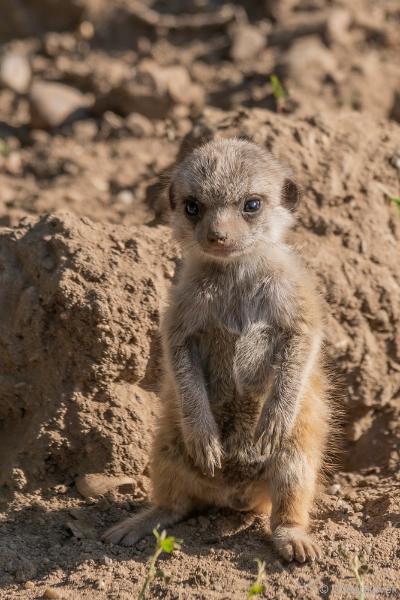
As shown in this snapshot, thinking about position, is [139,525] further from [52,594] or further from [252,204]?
[252,204]

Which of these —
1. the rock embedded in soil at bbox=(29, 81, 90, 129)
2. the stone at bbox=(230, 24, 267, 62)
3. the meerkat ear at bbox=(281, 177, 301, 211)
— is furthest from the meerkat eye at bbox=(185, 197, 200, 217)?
the stone at bbox=(230, 24, 267, 62)

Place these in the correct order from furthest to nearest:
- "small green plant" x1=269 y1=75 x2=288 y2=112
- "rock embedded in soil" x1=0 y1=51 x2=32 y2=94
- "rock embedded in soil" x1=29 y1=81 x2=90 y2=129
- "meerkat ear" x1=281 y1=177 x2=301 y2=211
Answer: "rock embedded in soil" x1=0 y1=51 x2=32 y2=94 < "rock embedded in soil" x1=29 y1=81 x2=90 y2=129 < "small green plant" x1=269 y1=75 x2=288 y2=112 < "meerkat ear" x1=281 y1=177 x2=301 y2=211

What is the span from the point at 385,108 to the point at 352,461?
343cm

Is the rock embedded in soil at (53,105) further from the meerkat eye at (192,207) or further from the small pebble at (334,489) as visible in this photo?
the small pebble at (334,489)

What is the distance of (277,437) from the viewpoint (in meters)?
4.05

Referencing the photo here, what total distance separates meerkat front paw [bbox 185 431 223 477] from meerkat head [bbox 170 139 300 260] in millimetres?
822

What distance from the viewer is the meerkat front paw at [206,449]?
4125 millimetres

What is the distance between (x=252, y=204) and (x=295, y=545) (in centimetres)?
158

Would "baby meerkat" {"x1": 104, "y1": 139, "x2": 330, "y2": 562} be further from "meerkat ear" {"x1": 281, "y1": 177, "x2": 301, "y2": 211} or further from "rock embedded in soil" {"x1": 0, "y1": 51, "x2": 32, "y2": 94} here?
"rock embedded in soil" {"x1": 0, "y1": 51, "x2": 32, "y2": 94}

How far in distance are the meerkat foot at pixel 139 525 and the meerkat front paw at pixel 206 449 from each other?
13.4 inches

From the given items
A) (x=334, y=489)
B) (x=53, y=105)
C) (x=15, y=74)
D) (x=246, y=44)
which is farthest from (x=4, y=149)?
(x=334, y=489)

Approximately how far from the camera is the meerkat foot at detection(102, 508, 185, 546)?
4180 mm

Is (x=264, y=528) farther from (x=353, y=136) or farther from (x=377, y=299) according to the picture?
(x=353, y=136)

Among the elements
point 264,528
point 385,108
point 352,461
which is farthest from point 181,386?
point 385,108
